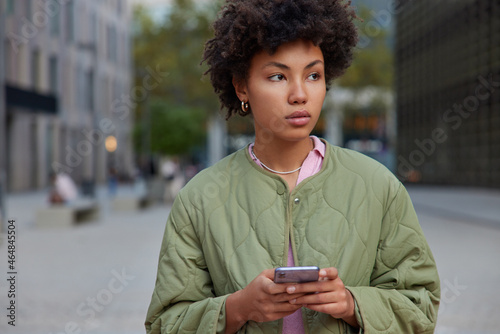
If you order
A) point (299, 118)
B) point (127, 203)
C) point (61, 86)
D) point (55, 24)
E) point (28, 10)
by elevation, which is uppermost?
point (28, 10)

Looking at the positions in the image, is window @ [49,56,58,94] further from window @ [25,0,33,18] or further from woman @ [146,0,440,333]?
woman @ [146,0,440,333]

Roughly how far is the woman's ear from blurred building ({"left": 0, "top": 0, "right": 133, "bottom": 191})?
22885 mm

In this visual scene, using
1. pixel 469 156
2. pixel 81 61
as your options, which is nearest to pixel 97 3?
pixel 81 61

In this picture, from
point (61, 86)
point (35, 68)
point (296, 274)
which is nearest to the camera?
point (296, 274)

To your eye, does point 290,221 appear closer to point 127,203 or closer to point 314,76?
point 314,76

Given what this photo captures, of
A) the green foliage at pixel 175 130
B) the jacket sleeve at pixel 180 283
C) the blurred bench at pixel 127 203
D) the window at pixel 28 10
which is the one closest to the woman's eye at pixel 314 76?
the jacket sleeve at pixel 180 283

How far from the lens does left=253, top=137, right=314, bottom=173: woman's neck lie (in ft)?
6.95

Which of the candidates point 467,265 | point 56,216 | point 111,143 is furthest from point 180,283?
point 111,143

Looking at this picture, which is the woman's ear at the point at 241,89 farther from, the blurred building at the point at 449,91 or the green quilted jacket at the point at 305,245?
the blurred building at the point at 449,91

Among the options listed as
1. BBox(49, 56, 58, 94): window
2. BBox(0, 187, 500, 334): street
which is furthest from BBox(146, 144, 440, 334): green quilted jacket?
BBox(49, 56, 58, 94): window

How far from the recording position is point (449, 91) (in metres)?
33.2

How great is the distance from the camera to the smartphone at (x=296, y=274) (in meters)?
1.70

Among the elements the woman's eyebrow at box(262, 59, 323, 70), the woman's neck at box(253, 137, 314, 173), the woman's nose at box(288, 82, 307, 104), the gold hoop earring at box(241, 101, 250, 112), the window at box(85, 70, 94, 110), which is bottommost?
the woman's neck at box(253, 137, 314, 173)

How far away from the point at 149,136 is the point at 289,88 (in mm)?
39717
